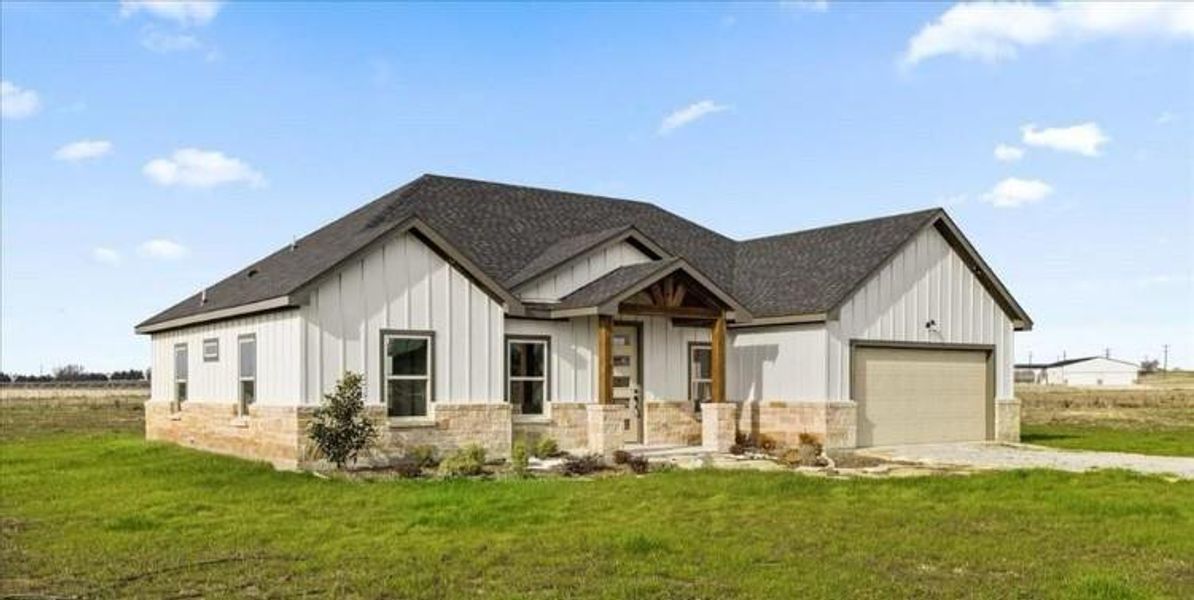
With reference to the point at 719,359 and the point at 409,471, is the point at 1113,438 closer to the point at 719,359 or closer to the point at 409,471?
the point at 719,359

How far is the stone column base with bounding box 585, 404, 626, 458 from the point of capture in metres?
22.6

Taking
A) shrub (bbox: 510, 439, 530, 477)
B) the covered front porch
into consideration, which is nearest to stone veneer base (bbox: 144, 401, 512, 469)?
shrub (bbox: 510, 439, 530, 477)

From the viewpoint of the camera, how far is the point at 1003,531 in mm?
13148

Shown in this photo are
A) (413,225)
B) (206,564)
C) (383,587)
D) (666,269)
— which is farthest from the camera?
(666,269)

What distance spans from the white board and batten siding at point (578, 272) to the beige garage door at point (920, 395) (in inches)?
235

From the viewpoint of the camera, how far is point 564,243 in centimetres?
2659

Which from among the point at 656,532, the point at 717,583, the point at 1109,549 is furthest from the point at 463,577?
the point at 1109,549

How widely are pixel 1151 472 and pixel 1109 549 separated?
917 centimetres

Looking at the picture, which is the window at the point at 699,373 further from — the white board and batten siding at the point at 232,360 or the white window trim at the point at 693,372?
the white board and batten siding at the point at 232,360

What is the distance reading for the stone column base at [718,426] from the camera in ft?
79.4

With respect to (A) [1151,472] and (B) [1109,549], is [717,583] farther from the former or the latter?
(A) [1151,472]

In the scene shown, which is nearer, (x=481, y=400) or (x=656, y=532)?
(x=656, y=532)

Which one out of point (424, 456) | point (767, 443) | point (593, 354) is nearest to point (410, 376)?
point (424, 456)

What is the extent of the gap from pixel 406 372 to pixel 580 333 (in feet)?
14.5
